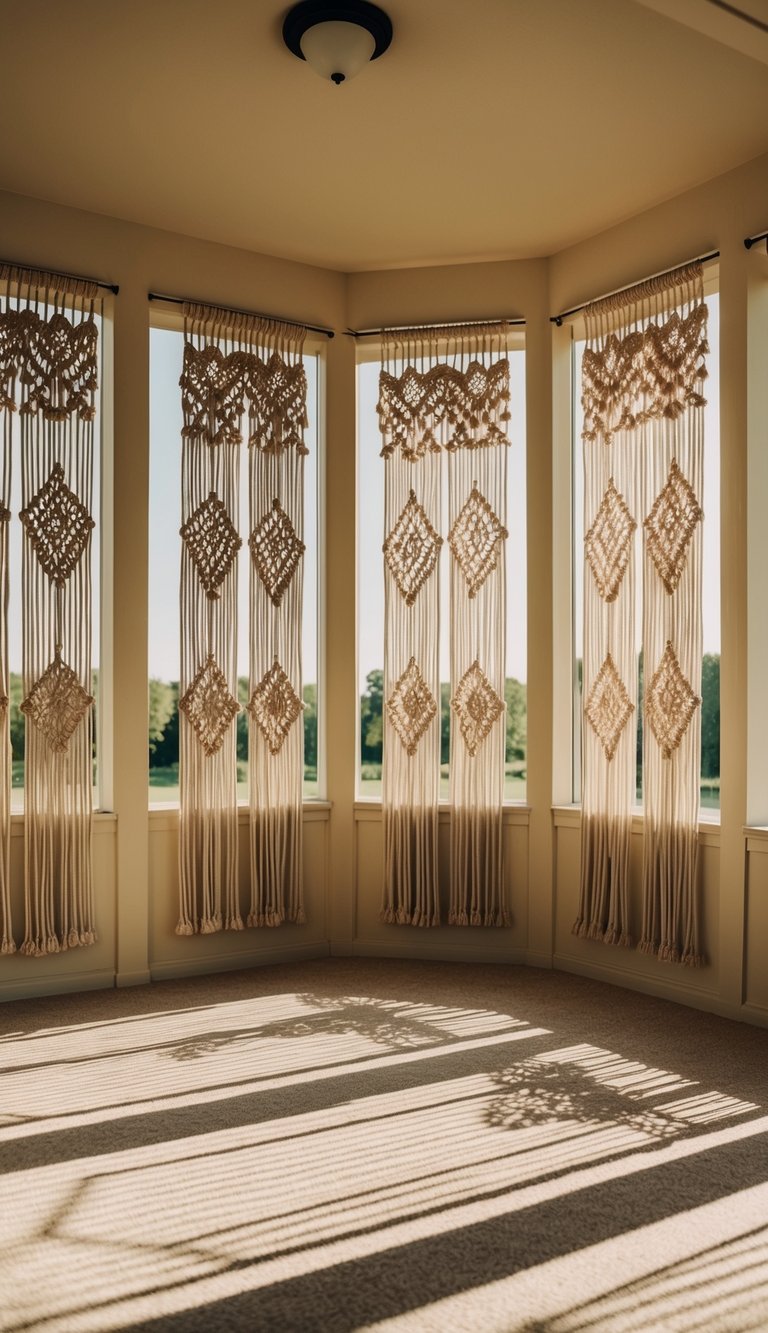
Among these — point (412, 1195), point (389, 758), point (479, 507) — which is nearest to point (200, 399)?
point (479, 507)

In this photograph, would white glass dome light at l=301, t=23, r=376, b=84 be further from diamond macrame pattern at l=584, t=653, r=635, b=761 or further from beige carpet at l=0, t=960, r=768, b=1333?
beige carpet at l=0, t=960, r=768, b=1333

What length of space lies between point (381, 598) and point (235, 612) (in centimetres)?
82

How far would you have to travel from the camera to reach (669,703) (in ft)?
15.0

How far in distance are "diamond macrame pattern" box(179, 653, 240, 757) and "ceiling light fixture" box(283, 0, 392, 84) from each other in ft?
8.47

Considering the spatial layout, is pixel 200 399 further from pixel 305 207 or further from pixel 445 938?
pixel 445 938

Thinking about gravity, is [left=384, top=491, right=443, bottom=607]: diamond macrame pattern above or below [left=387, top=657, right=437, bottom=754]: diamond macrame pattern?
above

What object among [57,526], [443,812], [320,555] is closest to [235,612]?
[320,555]

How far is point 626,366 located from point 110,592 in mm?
2597

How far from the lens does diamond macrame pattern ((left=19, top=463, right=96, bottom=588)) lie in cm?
463

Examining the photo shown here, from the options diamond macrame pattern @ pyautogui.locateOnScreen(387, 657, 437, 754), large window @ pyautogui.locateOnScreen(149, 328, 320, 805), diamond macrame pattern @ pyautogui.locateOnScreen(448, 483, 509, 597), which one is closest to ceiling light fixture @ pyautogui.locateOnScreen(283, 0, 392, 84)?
large window @ pyautogui.locateOnScreen(149, 328, 320, 805)

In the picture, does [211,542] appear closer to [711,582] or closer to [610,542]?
[610,542]

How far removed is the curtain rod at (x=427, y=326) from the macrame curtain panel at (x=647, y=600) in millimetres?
468

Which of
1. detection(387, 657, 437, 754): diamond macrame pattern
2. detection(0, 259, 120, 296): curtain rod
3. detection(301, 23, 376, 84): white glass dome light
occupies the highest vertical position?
detection(301, 23, 376, 84): white glass dome light

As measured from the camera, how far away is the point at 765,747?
433cm
